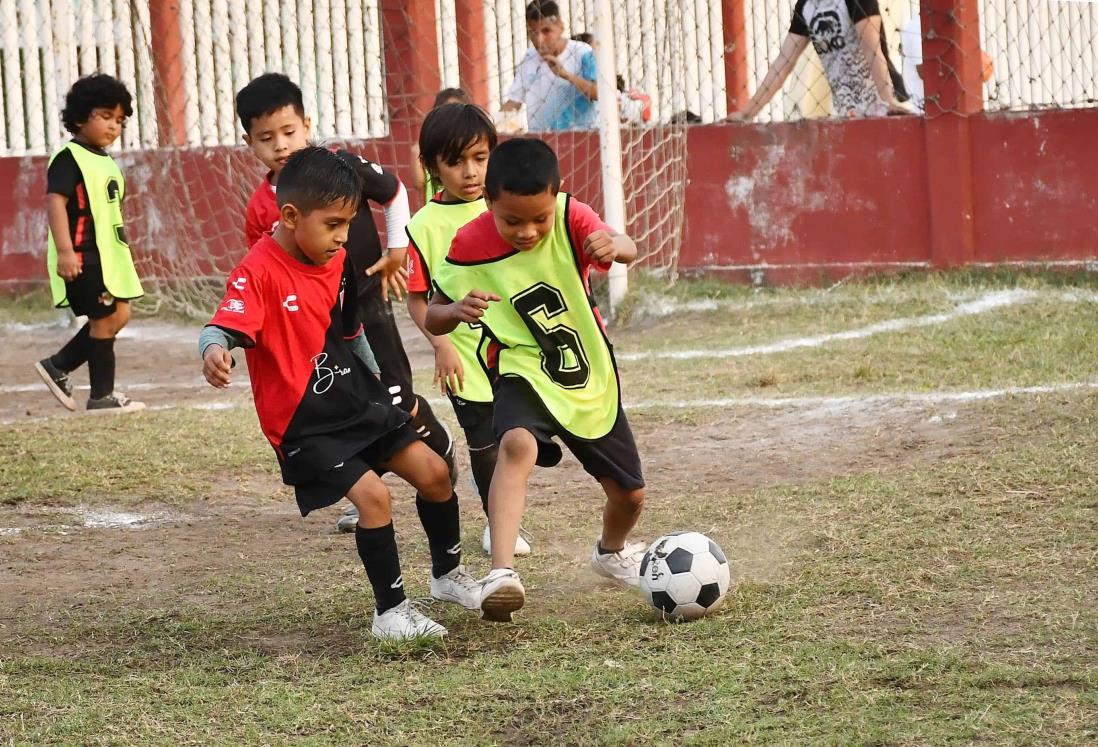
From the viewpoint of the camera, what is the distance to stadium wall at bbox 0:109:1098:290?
8664 mm

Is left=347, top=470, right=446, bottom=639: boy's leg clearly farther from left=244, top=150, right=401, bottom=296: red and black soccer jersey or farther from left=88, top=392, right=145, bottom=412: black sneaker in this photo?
left=88, top=392, right=145, bottom=412: black sneaker

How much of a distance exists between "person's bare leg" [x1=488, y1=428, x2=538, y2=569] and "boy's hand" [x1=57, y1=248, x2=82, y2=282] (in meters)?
4.11

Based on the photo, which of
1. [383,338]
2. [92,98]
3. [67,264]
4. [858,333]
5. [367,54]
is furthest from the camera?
[367,54]

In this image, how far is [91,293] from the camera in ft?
24.0

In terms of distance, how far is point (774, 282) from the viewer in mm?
9516

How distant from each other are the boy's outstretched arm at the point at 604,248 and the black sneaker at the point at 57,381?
14.4ft

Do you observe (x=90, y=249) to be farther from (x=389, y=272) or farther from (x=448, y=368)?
(x=448, y=368)

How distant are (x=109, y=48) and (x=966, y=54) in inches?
264

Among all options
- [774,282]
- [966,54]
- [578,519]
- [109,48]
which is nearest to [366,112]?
[109,48]

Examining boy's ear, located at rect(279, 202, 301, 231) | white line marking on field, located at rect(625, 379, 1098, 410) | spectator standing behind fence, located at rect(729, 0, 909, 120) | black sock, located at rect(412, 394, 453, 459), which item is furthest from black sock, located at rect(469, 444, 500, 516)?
spectator standing behind fence, located at rect(729, 0, 909, 120)

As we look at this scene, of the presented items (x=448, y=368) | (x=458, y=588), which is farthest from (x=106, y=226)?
(x=458, y=588)

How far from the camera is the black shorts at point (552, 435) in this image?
380 centimetres

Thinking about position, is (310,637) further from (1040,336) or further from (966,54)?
(966,54)

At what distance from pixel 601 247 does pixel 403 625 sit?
1.06 metres
